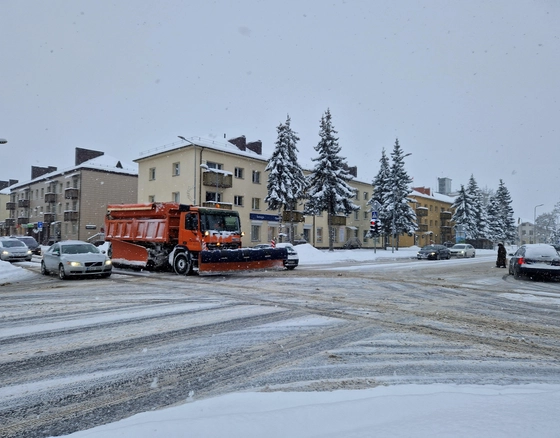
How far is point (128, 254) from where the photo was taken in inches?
765

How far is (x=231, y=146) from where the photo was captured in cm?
4422

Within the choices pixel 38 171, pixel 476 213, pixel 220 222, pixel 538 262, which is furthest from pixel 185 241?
pixel 38 171

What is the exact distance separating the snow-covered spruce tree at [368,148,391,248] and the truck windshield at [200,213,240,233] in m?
38.0

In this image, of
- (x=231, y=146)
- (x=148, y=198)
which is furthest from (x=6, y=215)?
(x=231, y=146)

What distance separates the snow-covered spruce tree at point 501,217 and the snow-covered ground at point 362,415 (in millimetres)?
77583

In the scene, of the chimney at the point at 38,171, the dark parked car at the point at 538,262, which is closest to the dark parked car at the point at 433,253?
the dark parked car at the point at 538,262

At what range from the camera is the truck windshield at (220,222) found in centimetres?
1673

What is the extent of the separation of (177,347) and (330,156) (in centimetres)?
3811

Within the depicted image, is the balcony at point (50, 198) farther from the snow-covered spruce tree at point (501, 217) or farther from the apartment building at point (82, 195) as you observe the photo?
the snow-covered spruce tree at point (501, 217)

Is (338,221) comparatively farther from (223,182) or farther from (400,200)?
(223,182)

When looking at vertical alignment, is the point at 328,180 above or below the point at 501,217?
above

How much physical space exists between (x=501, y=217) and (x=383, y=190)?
35.5 meters

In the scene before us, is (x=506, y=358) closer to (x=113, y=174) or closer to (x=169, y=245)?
(x=169, y=245)

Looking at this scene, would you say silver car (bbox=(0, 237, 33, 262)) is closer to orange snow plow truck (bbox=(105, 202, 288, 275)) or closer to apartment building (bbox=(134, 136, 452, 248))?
orange snow plow truck (bbox=(105, 202, 288, 275))
